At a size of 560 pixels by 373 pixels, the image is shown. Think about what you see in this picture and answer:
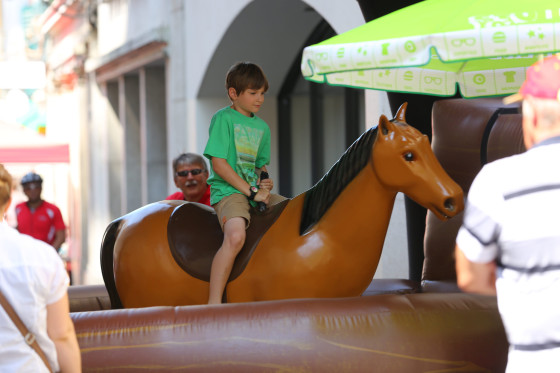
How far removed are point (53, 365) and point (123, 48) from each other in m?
11.2

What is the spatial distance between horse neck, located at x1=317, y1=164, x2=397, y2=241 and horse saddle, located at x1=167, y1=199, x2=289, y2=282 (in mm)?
348

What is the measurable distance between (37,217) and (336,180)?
561 cm

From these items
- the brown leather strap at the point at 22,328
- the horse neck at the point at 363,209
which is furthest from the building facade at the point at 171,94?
the brown leather strap at the point at 22,328

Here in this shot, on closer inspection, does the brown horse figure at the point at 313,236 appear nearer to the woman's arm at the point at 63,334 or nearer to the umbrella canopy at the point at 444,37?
the umbrella canopy at the point at 444,37

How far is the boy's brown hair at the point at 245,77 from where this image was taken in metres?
3.84

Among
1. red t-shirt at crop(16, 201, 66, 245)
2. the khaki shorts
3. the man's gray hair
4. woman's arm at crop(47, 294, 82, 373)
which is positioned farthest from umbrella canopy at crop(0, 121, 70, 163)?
woman's arm at crop(47, 294, 82, 373)

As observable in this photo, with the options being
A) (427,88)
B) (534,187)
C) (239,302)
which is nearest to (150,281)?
(239,302)

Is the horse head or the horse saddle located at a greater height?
the horse head

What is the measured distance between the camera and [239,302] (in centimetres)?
362

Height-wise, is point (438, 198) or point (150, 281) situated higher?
point (438, 198)

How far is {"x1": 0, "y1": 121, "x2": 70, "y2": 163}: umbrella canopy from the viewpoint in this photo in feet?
21.6

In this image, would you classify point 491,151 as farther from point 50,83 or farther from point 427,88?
point 50,83

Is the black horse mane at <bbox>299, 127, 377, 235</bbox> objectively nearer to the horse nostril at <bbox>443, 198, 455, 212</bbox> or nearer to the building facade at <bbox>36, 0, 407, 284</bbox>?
the horse nostril at <bbox>443, 198, 455, 212</bbox>

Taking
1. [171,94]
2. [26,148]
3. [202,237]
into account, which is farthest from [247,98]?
[171,94]
